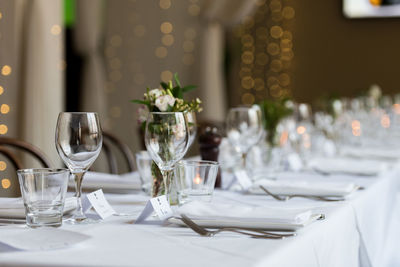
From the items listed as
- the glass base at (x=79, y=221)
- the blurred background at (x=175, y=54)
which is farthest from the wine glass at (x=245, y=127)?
the blurred background at (x=175, y=54)

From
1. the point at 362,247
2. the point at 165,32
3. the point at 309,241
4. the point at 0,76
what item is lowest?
the point at 362,247

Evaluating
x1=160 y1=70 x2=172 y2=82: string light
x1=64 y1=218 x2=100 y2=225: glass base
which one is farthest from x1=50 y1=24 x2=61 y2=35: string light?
x1=64 y1=218 x2=100 y2=225: glass base

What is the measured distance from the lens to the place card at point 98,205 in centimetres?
130

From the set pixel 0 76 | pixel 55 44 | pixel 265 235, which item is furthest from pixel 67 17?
pixel 265 235

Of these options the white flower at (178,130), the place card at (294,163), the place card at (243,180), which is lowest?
the place card at (294,163)

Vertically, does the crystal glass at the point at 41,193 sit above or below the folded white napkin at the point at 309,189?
above

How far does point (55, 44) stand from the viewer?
12.2 feet

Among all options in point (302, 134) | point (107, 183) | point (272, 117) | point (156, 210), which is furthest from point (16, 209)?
point (302, 134)

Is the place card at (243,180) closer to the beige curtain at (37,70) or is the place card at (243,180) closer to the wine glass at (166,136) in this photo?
the wine glass at (166,136)

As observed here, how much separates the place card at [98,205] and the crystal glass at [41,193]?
5.2 inches

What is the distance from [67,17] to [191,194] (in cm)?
431

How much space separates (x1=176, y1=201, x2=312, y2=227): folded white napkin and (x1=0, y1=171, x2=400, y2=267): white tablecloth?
3cm

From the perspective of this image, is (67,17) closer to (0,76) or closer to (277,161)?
(0,76)

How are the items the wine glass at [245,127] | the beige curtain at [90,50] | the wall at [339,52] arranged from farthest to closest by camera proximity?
1. the wall at [339,52]
2. the beige curtain at [90,50]
3. the wine glass at [245,127]
